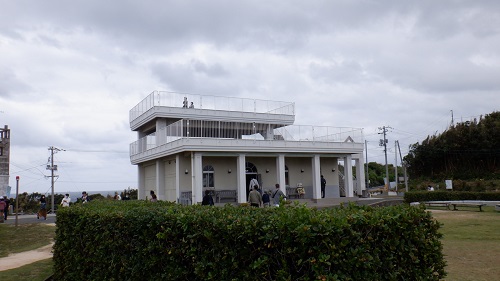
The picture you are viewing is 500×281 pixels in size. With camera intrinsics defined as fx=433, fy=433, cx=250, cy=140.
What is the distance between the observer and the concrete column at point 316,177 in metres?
30.3

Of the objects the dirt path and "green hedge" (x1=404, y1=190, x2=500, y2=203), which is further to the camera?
"green hedge" (x1=404, y1=190, x2=500, y2=203)

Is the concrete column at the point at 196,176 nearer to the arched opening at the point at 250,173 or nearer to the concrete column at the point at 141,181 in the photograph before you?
the arched opening at the point at 250,173

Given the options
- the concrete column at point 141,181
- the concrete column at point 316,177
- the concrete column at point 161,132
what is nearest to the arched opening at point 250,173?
the concrete column at point 316,177

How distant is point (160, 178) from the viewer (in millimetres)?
31922

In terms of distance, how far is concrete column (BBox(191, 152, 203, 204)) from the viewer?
88.2 feet

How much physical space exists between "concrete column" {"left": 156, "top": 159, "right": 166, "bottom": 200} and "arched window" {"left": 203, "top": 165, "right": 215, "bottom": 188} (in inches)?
171

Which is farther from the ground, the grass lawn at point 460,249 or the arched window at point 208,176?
the arched window at point 208,176

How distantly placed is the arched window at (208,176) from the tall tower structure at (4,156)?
22.0 metres

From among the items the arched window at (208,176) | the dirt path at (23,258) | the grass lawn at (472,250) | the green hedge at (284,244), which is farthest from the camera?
the arched window at (208,176)

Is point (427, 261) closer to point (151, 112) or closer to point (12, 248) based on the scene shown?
point (12, 248)

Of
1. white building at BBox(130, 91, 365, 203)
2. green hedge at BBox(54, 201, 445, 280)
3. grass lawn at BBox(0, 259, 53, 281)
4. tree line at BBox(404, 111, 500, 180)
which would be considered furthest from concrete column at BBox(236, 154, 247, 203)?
tree line at BBox(404, 111, 500, 180)

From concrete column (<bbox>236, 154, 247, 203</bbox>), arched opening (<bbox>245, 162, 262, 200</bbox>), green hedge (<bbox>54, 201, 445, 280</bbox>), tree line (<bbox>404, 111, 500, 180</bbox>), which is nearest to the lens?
green hedge (<bbox>54, 201, 445, 280</bbox>)

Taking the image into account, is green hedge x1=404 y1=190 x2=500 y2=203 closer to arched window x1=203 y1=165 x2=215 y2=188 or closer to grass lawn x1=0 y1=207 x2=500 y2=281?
grass lawn x1=0 y1=207 x2=500 y2=281

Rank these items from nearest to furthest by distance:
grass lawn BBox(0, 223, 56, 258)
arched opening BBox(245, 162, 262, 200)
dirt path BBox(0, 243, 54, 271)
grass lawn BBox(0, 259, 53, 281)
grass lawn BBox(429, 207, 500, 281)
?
grass lawn BBox(429, 207, 500, 281) < grass lawn BBox(0, 259, 53, 281) < dirt path BBox(0, 243, 54, 271) < grass lawn BBox(0, 223, 56, 258) < arched opening BBox(245, 162, 262, 200)
